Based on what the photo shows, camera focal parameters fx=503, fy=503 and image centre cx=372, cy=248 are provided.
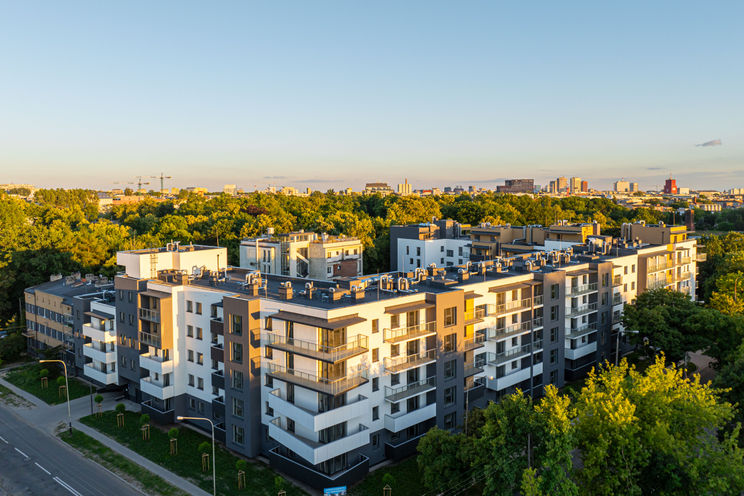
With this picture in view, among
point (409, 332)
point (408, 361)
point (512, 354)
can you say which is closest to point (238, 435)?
point (408, 361)

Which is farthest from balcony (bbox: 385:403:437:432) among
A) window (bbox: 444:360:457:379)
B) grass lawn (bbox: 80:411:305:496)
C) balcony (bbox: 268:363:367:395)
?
grass lawn (bbox: 80:411:305:496)

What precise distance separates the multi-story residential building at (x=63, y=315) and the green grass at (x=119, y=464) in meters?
14.9

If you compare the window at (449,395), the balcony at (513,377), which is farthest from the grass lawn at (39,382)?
the balcony at (513,377)

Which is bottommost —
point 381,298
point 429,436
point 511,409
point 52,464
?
point 52,464

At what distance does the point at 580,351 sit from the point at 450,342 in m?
19.4

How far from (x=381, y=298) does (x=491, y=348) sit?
1257 cm

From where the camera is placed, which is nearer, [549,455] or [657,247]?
[549,455]

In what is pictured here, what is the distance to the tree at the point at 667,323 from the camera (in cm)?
4712

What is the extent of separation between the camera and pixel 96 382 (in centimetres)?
5131

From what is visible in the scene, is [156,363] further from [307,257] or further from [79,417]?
[307,257]

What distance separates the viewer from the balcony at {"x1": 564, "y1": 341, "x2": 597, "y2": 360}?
50125 millimetres

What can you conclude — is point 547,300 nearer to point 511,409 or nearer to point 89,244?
point 511,409

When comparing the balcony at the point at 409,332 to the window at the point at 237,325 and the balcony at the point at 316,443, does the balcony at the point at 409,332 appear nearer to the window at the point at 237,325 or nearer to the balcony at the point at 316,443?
the balcony at the point at 316,443

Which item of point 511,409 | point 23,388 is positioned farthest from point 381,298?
point 23,388
